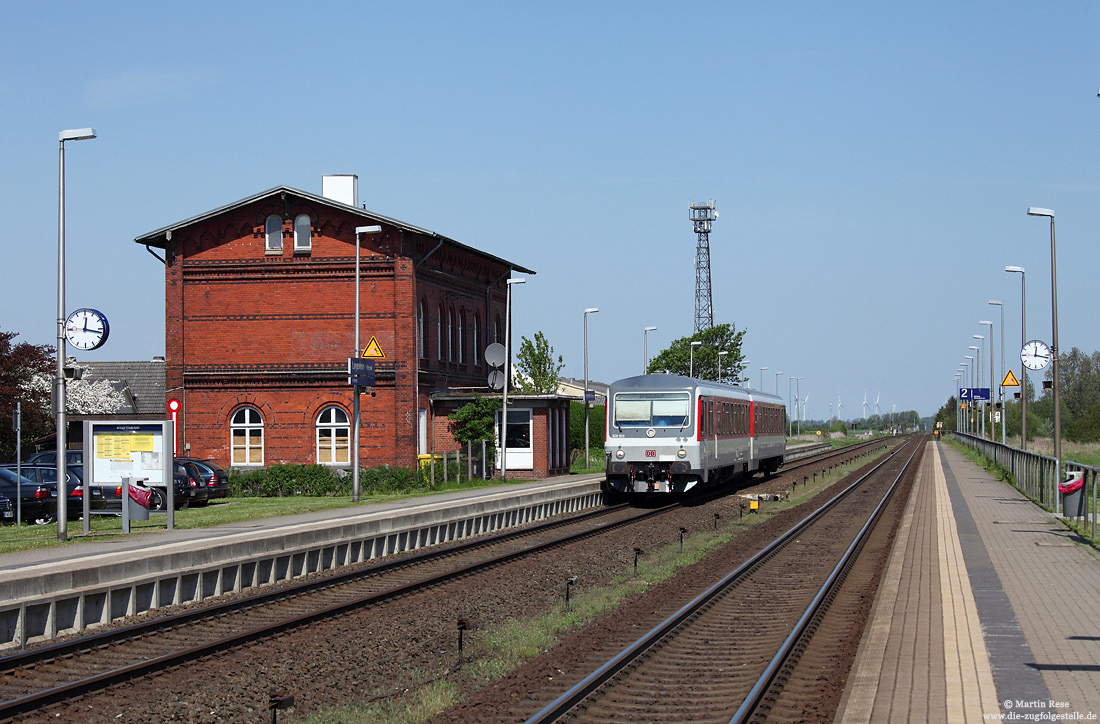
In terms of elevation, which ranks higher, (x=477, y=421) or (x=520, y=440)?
(x=477, y=421)

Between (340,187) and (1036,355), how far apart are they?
27.6m

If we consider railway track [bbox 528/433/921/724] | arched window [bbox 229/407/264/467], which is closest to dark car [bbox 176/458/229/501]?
arched window [bbox 229/407/264/467]

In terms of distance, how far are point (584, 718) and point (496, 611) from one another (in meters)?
5.43

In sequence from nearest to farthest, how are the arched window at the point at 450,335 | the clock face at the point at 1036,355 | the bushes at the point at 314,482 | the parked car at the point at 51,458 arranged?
the clock face at the point at 1036,355
the parked car at the point at 51,458
the bushes at the point at 314,482
the arched window at the point at 450,335

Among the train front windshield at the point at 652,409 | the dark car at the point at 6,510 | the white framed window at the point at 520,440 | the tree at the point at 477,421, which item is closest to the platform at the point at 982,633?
the train front windshield at the point at 652,409

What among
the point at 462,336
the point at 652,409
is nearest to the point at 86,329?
the point at 652,409

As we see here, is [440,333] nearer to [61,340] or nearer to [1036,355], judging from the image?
[1036,355]

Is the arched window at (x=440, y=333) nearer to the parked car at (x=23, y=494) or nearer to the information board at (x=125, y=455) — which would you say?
the parked car at (x=23, y=494)

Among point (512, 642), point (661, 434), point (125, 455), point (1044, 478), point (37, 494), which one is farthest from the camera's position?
point (661, 434)

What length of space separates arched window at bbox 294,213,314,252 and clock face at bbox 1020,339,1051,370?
24.6m

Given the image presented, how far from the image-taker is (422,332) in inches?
1683

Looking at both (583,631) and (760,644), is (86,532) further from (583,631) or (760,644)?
(760,644)

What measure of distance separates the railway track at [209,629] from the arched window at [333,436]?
21.0 meters

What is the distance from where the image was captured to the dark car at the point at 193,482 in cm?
3052
